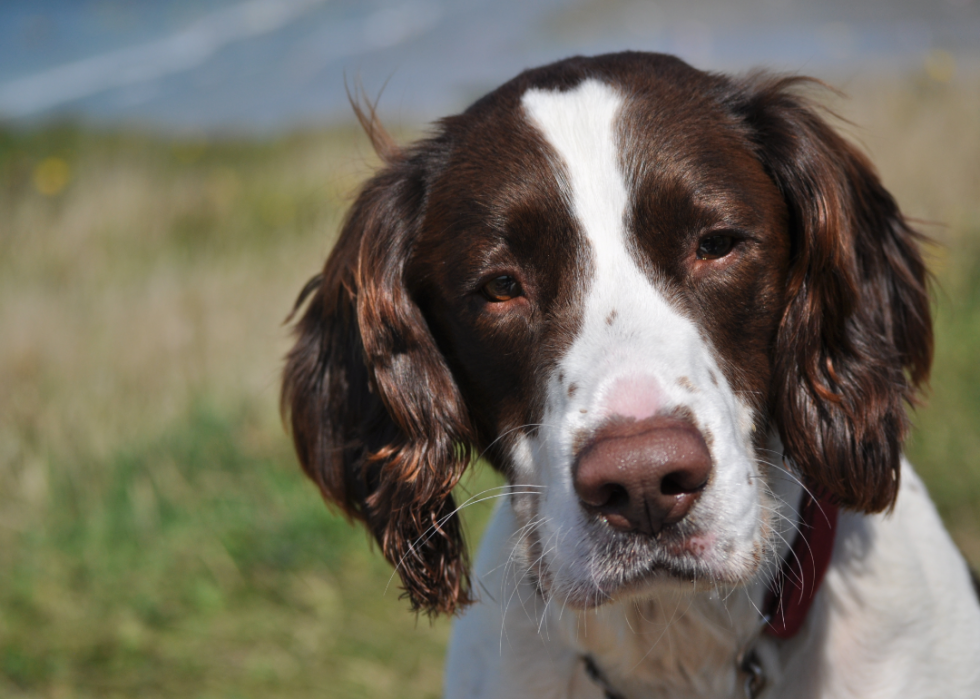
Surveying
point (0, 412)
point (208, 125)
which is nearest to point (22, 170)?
point (208, 125)

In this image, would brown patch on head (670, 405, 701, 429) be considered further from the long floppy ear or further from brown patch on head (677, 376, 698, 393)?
the long floppy ear

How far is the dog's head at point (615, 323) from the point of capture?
1785 mm

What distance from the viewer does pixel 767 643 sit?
222 centimetres

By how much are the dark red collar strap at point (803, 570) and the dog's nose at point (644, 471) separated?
22.1 inches

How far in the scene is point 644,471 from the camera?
1.61m

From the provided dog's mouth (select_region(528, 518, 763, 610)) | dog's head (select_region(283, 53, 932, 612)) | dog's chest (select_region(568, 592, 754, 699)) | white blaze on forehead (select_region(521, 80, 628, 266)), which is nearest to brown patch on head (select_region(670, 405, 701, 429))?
dog's head (select_region(283, 53, 932, 612))

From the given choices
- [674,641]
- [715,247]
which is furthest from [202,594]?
[715,247]

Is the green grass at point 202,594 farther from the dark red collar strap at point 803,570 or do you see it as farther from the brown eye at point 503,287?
the brown eye at point 503,287

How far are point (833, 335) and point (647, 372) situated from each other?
607 millimetres

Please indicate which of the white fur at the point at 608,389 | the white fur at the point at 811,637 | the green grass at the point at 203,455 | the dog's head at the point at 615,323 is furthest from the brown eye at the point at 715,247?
the green grass at the point at 203,455

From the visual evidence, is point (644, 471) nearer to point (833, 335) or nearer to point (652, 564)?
point (652, 564)

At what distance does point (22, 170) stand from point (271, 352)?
17.8ft

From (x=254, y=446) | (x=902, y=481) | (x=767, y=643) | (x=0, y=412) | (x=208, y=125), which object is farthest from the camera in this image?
(x=208, y=125)

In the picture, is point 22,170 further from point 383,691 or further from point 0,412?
point 383,691
